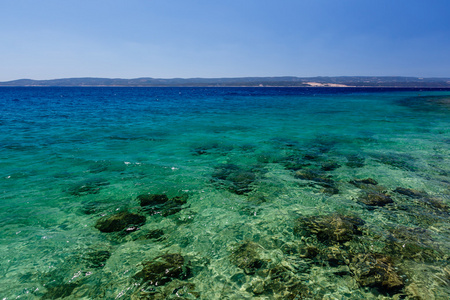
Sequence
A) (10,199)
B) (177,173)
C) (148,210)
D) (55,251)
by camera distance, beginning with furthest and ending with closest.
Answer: (177,173) → (10,199) → (148,210) → (55,251)

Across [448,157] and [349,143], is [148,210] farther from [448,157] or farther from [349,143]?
[448,157]

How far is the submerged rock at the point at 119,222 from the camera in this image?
6.15 m

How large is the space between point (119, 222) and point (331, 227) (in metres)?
5.68

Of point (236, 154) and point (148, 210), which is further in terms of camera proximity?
point (236, 154)

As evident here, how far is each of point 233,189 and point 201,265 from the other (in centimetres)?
388

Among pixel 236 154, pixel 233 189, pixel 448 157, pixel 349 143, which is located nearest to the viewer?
pixel 233 189

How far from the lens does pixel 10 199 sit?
768 centimetres

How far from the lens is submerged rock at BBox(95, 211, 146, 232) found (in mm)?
6152

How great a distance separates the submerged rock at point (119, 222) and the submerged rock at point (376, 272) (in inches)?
209

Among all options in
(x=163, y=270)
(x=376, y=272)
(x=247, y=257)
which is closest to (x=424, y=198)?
(x=376, y=272)

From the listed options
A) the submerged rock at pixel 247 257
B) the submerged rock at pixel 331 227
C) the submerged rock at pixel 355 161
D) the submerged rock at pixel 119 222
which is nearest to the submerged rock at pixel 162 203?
the submerged rock at pixel 119 222

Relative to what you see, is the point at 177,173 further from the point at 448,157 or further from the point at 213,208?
the point at 448,157

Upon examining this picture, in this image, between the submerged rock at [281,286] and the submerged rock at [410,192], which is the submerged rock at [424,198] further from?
the submerged rock at [281,286]

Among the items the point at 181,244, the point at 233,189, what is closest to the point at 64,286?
the point at 181,244
